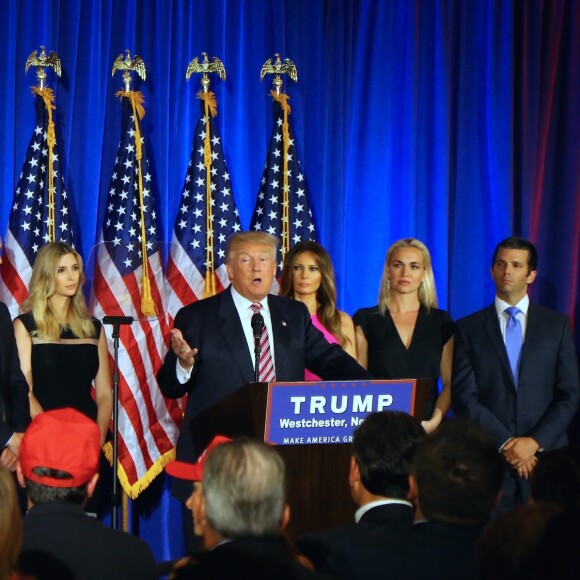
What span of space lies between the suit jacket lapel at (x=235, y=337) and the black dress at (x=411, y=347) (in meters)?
1.27

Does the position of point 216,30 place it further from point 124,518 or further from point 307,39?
point 124,518

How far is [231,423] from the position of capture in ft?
12.5

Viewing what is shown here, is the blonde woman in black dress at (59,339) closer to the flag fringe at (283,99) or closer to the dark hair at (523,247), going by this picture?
the flag fringe at (283,99)

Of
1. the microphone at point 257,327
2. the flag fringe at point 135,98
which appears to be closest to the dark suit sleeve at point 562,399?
the microphone at point 257,327

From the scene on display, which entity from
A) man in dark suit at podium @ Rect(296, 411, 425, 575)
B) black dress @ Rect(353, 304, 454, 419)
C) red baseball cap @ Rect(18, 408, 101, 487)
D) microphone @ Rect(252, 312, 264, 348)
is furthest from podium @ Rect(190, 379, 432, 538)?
black dress @ Rect(353, 304, 454, 419)

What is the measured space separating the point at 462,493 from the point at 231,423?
5.34 feet

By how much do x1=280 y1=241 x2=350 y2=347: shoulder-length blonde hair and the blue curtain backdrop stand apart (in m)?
0.90

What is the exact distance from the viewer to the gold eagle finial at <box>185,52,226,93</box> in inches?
249

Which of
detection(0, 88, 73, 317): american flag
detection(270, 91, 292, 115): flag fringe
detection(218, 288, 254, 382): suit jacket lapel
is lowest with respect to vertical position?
detection(218, 288, 254, 382): suit jacket lapel

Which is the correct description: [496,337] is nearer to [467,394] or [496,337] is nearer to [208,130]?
[467,394]

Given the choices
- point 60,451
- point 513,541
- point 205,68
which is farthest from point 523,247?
point 513,541

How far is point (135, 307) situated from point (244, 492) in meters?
3.70

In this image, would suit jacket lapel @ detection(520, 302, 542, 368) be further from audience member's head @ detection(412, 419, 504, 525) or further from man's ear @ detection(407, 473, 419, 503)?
audience member's head @ detection(412, 419, 504, 525)

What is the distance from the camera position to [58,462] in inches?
98.2
